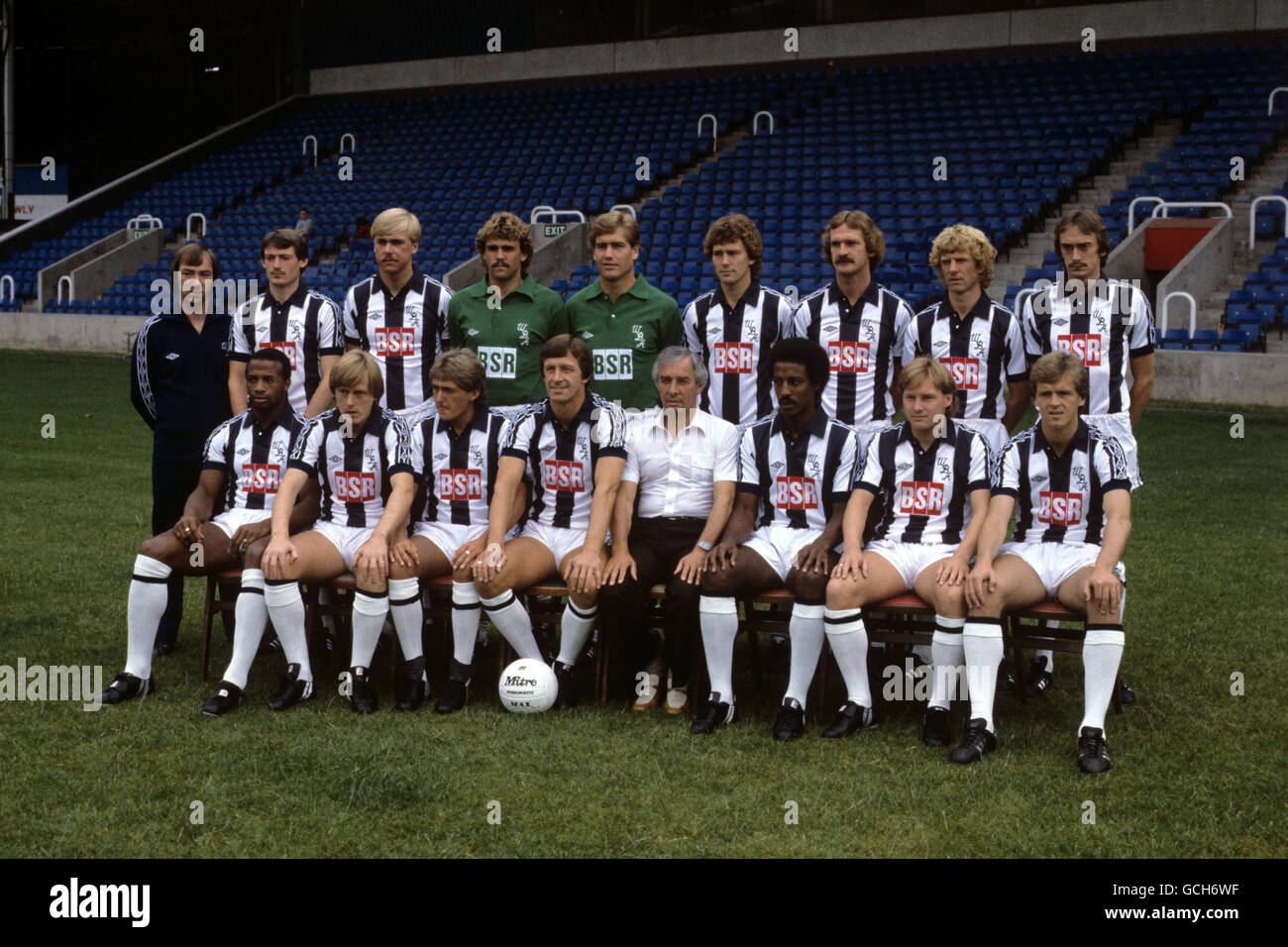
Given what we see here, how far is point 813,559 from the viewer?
16.8 ft

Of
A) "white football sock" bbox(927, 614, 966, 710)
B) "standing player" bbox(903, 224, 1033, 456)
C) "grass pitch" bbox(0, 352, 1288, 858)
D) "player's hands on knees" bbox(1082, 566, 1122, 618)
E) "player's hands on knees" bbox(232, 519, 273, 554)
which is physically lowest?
"grass pitch" bbox(0, 352, 1288, 858)

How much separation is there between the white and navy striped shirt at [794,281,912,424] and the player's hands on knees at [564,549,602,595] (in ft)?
3.96

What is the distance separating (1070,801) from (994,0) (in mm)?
21438

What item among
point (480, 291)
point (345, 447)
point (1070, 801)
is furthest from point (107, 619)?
point (1070, 801)

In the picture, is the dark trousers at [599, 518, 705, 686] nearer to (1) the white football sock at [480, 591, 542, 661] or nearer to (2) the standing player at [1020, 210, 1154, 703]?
(1) the white football sock at [480, 591, 542, 661]

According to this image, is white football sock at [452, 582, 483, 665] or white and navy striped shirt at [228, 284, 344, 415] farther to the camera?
white and navy striped shirt at [228, 284, 344, 415]

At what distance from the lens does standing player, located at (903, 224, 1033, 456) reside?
550cm

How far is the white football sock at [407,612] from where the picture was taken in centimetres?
534

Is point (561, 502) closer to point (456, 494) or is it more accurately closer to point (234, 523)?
point (456, 494)

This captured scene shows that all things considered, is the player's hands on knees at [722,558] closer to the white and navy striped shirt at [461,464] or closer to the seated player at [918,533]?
the seated player at [918,533]

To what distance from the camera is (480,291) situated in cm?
597

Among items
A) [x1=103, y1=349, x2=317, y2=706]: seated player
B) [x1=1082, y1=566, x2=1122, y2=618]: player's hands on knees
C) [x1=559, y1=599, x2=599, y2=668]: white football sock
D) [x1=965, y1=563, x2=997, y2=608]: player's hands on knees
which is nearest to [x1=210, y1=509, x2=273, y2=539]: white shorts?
[x1=103, y1=349, x2=317, y2=706]: seated player

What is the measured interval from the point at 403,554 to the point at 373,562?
14cm

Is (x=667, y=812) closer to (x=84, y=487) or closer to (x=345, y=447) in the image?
(x=345, y=447)
